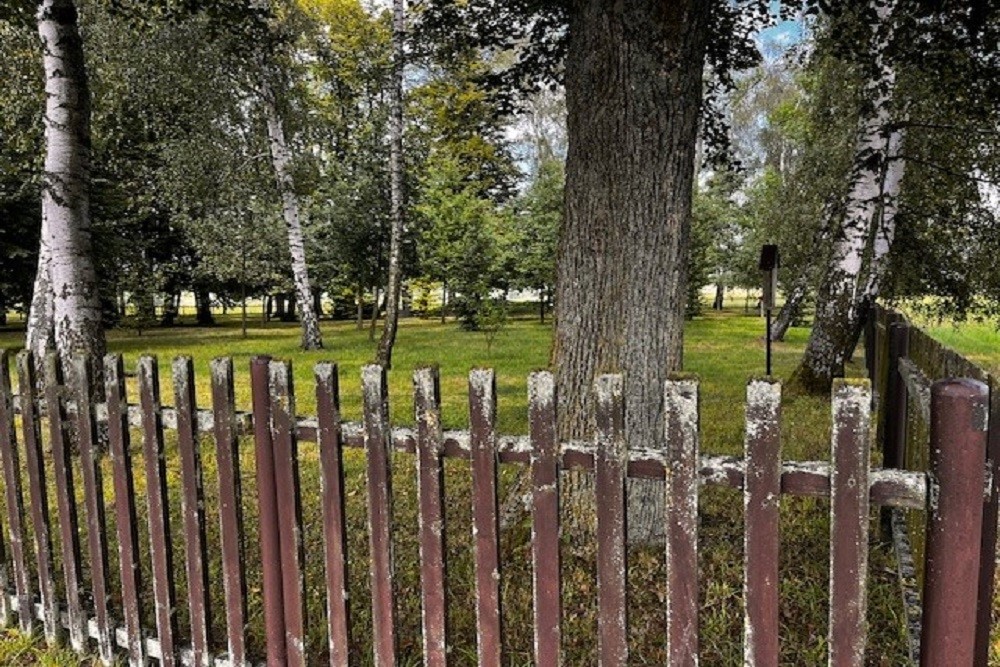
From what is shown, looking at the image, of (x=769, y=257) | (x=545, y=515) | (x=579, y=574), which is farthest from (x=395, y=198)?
(x=545, y=515)

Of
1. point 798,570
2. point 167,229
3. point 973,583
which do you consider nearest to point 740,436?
point 798,570

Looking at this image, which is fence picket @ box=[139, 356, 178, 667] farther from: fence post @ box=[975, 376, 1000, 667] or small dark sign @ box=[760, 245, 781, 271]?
small dark sign @ box=[760, 245, 781, 271]

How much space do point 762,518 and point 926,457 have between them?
871mm

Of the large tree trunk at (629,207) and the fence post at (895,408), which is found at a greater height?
the large tree trunk at (629,207)

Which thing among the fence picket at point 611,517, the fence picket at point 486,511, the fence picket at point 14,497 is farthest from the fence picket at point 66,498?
the fence picket at point 611,517

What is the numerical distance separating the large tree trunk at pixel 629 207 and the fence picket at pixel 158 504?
A: 1.78 meters

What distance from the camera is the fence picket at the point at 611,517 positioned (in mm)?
1680

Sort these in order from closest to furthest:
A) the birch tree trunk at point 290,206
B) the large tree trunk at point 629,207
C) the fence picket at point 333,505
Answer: the fence picket at point 333,505 → the large tree trunk at point 629,207 → the birch tree trunk at point 290,206

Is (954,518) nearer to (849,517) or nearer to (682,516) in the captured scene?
(849,517)

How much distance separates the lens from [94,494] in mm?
2592

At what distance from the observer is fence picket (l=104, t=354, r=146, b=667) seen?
8.05 ft

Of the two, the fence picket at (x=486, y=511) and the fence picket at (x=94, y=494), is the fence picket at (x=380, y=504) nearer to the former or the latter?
the fence picket at (x=486, y=511)

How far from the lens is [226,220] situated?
17.8 meters

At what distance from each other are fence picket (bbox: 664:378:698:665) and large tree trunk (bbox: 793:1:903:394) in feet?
20.5
